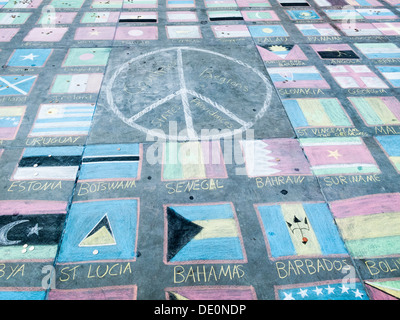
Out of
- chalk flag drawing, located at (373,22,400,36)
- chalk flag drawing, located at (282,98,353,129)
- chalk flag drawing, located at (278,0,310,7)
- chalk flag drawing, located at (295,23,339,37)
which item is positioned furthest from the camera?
chalk flag drawing, located at (278,0,310,7)

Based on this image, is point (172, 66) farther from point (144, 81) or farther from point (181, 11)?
point (181, 11)

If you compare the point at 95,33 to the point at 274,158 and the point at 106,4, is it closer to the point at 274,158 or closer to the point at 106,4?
the point at 106,4


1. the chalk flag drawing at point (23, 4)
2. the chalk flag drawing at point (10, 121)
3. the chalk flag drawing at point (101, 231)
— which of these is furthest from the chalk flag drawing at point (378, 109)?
the chalk flag drawing at point (23, 4)

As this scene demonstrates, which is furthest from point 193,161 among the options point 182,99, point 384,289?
point 384,289

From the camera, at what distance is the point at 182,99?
896cm

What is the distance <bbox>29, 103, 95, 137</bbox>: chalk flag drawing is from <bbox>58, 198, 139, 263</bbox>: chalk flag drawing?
2.46 metres

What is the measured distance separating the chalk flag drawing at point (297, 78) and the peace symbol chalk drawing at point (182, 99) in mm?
393

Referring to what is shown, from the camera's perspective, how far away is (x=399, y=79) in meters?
9.95

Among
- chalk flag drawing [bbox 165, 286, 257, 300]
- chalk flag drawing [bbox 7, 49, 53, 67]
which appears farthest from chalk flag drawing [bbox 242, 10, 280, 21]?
chalk flag drawing [bbox 165, 286, 257, 300]

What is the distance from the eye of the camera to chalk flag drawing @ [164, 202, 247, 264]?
561cm

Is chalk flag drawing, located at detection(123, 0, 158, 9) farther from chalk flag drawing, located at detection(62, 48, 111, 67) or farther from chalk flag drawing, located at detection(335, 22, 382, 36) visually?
Result: chalk flag drawing, located at detection(335, 22, 382, 36)

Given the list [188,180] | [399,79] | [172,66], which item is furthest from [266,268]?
[399,79]

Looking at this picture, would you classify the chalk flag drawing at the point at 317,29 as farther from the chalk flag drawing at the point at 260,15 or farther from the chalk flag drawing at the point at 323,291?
the chalk flag drawing at the point at 323,291

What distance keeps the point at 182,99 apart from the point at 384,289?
21.8 ft
